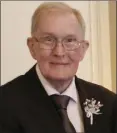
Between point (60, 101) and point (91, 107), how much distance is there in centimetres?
11

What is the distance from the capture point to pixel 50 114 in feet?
3.78

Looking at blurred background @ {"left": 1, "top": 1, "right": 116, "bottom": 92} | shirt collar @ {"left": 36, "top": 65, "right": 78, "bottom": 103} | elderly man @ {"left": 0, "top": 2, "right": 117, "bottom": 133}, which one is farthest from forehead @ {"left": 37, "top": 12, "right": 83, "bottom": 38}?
blurred background @ {"left": 1, "top": 1, "right": 116, "bottom": 92}

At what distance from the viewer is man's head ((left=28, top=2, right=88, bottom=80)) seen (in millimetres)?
1146

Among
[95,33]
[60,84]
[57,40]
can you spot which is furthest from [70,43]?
[95,33]

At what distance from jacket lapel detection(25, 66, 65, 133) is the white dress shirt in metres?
0.02

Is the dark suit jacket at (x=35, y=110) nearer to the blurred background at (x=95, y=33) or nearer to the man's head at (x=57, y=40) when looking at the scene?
the man's head at (x=57, y=40)

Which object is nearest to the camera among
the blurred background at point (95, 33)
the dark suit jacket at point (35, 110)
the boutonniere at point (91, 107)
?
the dark suit jacket at point (35, 110)

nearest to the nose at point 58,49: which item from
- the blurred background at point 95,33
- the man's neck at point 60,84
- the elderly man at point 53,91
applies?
the elderly man at point 53,91

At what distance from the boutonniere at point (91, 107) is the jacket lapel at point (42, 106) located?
12 cm

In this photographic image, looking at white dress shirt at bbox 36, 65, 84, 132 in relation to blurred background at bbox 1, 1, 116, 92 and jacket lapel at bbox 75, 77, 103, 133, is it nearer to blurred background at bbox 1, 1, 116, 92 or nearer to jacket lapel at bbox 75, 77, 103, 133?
jacket lapel at bbox 75, 77, 103, 133

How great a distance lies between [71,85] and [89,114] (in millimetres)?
122

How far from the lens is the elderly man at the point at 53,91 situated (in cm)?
113

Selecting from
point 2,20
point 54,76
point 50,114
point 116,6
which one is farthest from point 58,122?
point 116,6

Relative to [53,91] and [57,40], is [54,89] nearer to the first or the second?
[53,91]
